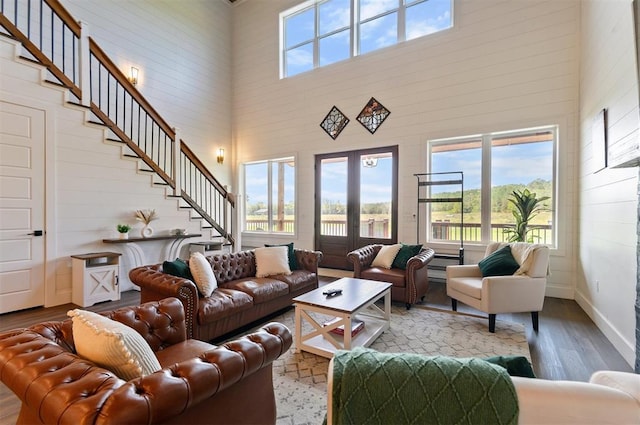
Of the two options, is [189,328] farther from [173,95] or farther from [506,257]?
[173,95]

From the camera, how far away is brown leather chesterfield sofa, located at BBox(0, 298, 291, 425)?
96cm

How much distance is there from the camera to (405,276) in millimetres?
3979

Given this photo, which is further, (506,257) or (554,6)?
(554,6)

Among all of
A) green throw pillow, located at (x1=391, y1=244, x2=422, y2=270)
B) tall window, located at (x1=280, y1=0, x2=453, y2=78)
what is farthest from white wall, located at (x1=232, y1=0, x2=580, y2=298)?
green throw pillow, located at (x1=391, y1=244, x2=422, y2=270)

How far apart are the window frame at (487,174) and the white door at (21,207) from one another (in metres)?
5.63

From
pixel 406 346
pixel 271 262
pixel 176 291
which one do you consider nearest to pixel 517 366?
pixel 406 346

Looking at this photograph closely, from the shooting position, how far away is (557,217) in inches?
174

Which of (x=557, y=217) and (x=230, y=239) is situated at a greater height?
(x=557, y=217)

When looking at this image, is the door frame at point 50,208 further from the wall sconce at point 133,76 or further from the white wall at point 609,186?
the white wall at point 609,186

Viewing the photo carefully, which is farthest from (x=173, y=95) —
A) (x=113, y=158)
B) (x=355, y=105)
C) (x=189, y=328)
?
(x=189, y=328)

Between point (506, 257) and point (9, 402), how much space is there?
4.63 m

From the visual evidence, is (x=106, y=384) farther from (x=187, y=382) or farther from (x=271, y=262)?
(x=271, y=262)

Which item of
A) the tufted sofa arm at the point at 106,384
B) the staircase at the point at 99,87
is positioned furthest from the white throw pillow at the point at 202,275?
the staircase at the point at 99,87

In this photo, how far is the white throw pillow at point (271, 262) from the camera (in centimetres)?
399
